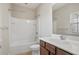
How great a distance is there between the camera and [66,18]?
78.5 inches

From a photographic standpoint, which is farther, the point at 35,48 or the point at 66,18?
the point at 66,18

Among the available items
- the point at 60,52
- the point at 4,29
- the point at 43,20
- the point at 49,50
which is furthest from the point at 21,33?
the point at 60,52

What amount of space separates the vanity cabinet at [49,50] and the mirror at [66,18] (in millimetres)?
373

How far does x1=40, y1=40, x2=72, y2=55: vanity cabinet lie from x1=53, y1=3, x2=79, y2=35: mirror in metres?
0.37

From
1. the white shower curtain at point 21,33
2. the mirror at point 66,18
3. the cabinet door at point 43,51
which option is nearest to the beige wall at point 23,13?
the white shower curtain at point 21,33

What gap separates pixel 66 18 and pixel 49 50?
0.70 metres

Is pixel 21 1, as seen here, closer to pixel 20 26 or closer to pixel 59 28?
pixel 20 26

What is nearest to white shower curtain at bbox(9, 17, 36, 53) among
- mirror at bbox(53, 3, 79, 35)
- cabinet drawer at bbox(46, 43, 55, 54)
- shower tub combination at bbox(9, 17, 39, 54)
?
shower tub combination at bbox(9, 17, 39, 54)

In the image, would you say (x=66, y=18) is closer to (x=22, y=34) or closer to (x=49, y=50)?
(x=49, y=50)
